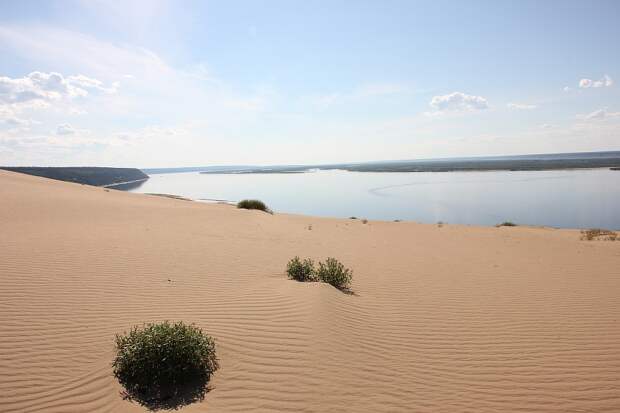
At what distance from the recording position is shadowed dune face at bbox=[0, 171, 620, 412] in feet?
11.9

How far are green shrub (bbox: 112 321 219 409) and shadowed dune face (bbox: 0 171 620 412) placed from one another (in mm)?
154

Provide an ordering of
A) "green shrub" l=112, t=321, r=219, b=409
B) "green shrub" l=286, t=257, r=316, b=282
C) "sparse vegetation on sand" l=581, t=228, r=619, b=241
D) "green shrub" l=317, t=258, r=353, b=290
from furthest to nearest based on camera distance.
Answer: "sparse vegetation on sand" l=581, t=228, r=619, b=241 < "green shrub" l=286, t=257, r=316, b=282 < "green shrub" l=317, t=258, r=353, b=290 < "green shrub" l=112, t=321, r=219, b=409

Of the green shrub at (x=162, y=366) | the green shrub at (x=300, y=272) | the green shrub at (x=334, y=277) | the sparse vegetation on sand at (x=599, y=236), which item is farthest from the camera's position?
the sparse vegetation on sand at (x=599, y=236)

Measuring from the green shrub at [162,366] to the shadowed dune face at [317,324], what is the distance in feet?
0.51

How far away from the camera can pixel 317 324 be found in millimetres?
4910

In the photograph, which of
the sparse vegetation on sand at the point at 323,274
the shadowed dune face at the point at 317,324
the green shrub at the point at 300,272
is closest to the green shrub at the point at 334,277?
the sparse vegetation on sand at the point at 323,274

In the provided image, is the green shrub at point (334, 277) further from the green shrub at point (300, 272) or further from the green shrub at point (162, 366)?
the green shrub at point (162, 366)

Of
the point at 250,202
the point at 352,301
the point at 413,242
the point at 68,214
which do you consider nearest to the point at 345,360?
the point at 352,301

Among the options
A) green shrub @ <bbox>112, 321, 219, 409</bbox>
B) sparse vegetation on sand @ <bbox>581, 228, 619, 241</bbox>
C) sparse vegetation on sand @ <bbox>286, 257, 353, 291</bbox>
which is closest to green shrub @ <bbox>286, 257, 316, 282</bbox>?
sparse vegetation on sand @ <bbox>286, 257, 353, 291</bbox>

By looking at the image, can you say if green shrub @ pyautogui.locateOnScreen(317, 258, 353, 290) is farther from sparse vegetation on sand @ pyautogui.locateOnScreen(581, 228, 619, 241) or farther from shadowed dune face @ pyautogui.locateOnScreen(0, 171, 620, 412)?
sparse vegetation on sand @ pyautogui.locateOnScreen(581, 228, 619, 241)

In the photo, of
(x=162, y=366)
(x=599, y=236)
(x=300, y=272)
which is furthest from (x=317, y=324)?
(x=599, y=236)

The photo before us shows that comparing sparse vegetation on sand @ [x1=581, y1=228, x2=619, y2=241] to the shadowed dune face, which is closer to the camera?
the shadowed dune face

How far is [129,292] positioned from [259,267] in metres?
2.93

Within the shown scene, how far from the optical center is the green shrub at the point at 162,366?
3609 millimetres
